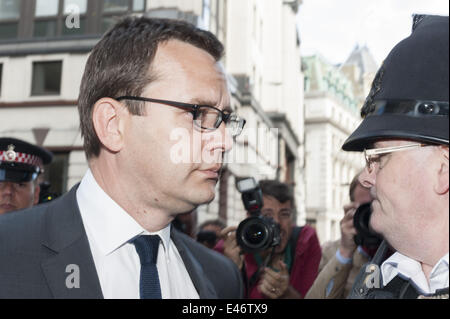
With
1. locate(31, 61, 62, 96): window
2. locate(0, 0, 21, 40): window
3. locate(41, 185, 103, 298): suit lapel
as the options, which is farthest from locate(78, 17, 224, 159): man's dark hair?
locate(31, 61, 62, 96): window

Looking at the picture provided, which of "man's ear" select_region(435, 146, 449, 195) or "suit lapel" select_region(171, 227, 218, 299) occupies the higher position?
"man's ear" select_region(435, 146, 449, 195)

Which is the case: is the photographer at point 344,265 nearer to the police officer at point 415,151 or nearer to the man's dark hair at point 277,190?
the man's dark hair at point 277,190

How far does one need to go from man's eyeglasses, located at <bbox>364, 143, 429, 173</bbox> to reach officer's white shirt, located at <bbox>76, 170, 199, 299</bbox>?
771mm

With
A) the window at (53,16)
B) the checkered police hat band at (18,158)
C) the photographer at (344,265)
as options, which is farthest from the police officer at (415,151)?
the window at (53,16)

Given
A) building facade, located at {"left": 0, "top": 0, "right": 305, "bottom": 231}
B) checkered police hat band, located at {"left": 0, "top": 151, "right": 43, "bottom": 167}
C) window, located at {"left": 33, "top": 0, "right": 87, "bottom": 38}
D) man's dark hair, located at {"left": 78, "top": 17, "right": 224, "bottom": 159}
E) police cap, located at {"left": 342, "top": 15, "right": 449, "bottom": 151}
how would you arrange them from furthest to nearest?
window, located at {"left": 33, "top": 0, "right": 87, "bottom": 38}, building facade, located at {"left": 0, "top": 0, "right": 305, "bottom": 231}, checkered police hat band, located at {"left": 0, "top": 151, "right": 43, "bottom": 167}, man's dark hair, located at {"left": 78, "top": 17, "right": 224, "bottom": 159}, police cap, located at {"left": 342, "top": 15, "right": 449, "bottom": 151}

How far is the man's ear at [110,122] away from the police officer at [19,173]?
1485 millimetres

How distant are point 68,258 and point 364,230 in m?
1.39

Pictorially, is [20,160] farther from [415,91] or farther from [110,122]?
[415,91]

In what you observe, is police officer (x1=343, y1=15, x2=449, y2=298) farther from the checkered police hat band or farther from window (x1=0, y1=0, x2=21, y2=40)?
→ window (x1=0, y1=0, x2=21, y2=40)

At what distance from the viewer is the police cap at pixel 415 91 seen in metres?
1.04

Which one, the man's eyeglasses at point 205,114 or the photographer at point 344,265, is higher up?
the man's eyeglasses at point 205,114

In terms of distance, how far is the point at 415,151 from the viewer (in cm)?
109

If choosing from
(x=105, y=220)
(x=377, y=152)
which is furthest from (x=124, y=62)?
(x=377, y=152)

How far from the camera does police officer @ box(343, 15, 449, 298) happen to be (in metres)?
1.05
